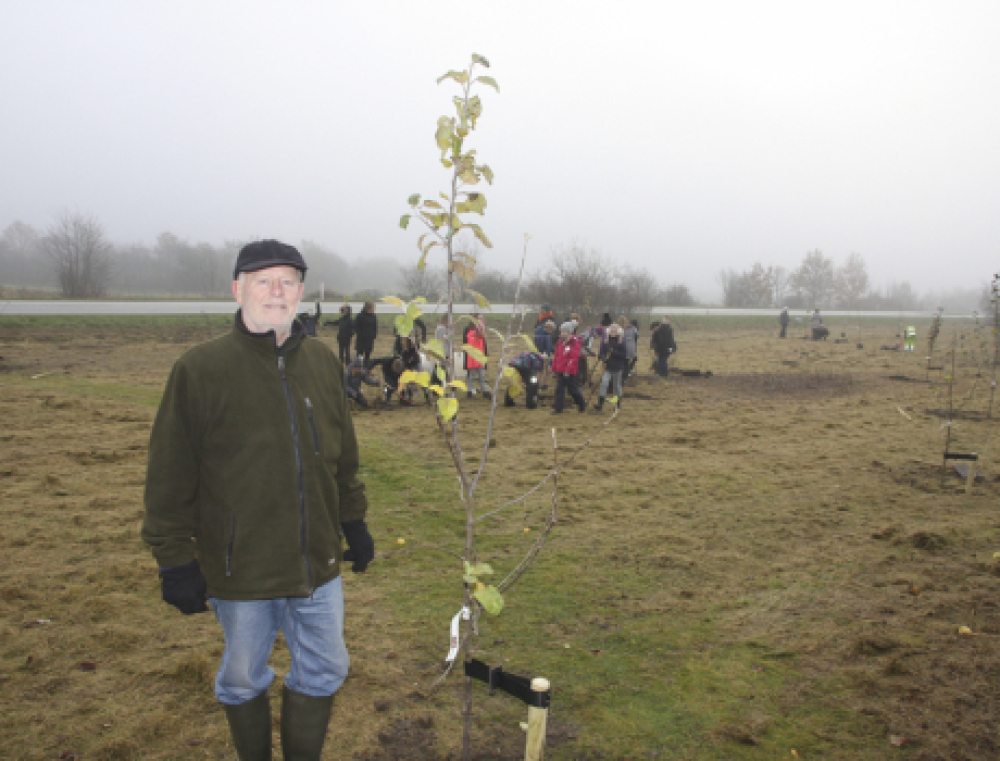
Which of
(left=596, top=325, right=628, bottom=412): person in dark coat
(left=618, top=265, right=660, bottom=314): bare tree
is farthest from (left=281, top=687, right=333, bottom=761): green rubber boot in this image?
(left=618, top=265, right=660, bottom=314): bare tree

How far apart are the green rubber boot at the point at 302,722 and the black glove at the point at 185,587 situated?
0.47 metres

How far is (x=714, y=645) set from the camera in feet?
12.9

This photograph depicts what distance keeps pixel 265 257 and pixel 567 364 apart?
9.32 metres

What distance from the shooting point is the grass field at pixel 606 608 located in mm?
3086

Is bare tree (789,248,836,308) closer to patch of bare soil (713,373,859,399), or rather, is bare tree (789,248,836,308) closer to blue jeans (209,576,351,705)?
patch of bare soil (713,373,859,399)

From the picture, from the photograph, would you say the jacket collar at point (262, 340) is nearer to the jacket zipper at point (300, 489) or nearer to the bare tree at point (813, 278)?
the jacket zipper at point (300, 489)

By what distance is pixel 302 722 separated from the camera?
233 cm

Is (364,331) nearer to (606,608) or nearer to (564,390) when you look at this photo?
(564,390)

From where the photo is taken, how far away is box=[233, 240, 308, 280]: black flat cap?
2312 mm

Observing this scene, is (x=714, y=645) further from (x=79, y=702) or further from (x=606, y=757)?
(x=79, y=702)

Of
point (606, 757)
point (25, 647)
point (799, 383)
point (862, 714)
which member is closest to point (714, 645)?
point (862, 714)

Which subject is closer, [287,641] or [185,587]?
[185,587]

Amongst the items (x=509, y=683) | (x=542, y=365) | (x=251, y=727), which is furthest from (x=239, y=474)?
(x=542, y=365)

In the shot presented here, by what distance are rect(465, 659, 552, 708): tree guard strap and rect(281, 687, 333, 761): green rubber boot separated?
606 millimetres
